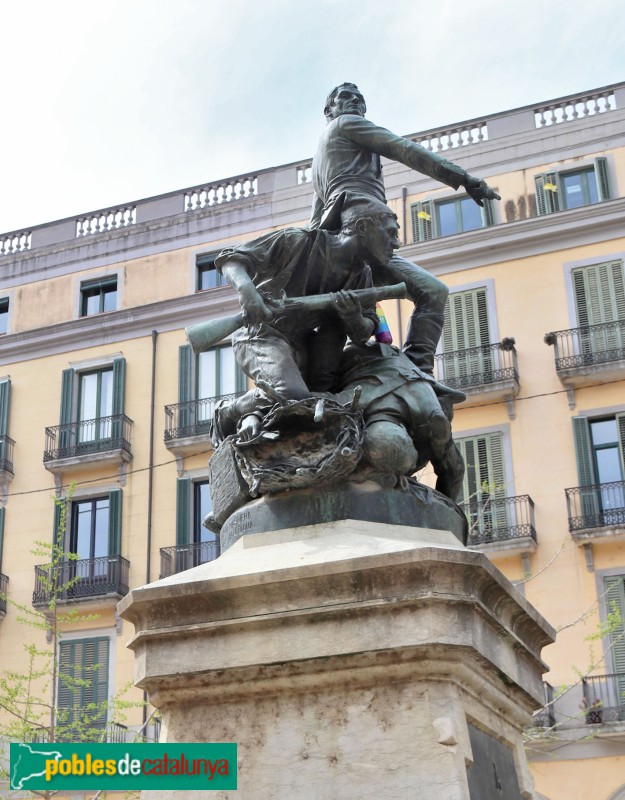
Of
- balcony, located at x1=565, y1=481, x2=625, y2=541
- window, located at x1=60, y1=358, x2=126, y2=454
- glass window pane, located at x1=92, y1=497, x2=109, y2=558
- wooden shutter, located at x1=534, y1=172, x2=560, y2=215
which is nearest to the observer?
balcony, located at x1=565, y1=481, x2=625, y2=541

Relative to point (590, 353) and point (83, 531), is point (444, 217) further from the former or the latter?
point (83, 531)

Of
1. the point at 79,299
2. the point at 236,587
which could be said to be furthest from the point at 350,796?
the point at 79,299

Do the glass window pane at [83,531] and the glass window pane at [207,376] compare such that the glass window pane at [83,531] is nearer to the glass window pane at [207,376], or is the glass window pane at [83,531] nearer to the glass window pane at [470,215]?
the glass window pane at [207,376]

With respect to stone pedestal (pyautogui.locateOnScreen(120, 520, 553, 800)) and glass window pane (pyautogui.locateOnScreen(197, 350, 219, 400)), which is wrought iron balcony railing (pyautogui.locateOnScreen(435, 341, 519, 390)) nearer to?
glass window pane (pyautogui.locateOnScreen(197, 350, 219, 400))

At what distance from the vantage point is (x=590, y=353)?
974 inches

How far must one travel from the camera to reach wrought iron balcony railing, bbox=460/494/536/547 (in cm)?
2345

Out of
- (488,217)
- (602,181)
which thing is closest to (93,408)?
(488,217)

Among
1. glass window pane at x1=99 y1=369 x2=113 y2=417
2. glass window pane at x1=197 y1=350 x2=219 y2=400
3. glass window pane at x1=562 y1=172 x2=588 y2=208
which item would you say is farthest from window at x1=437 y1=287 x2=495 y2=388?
glass window pane at x1=99 y1=369 x2=113 y2=417

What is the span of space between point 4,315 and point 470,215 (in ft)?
40.6

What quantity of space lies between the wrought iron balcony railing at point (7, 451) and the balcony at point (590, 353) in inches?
512

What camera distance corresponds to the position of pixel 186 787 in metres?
3.89

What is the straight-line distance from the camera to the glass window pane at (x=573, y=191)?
2636cm

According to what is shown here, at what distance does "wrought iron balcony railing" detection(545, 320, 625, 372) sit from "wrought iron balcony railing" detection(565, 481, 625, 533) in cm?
255

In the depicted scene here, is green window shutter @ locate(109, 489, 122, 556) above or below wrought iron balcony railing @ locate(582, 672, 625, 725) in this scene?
above
